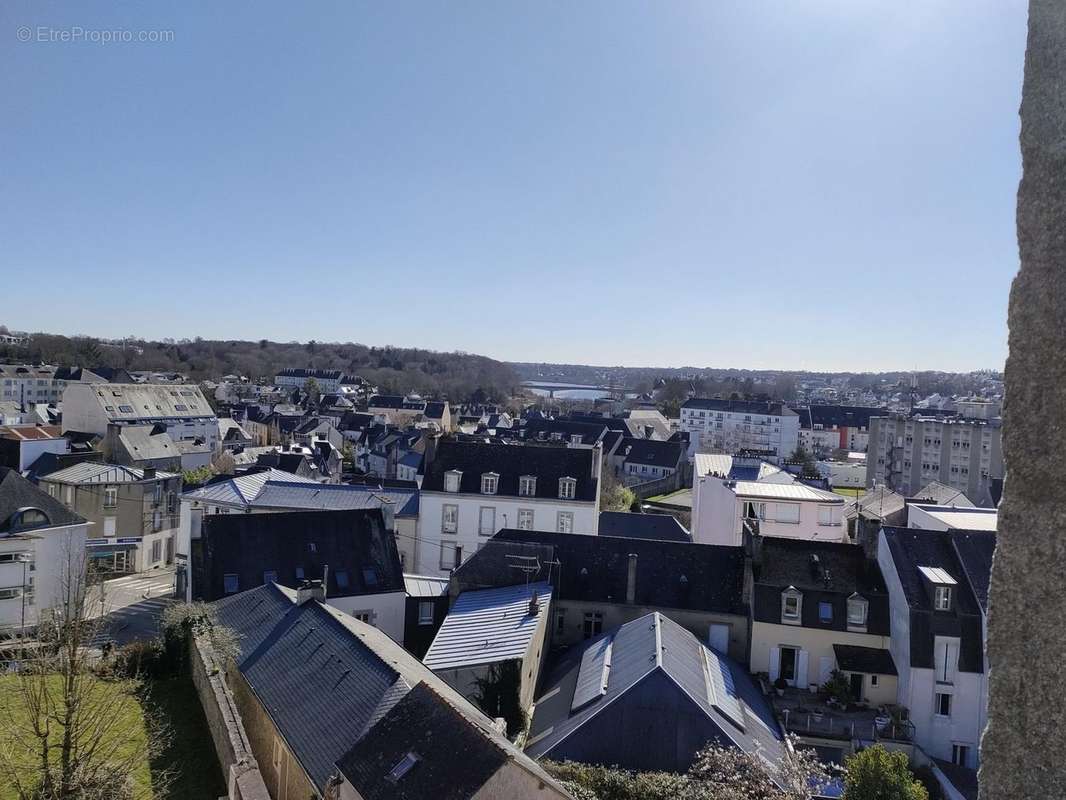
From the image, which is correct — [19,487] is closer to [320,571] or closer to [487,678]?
[320,571]

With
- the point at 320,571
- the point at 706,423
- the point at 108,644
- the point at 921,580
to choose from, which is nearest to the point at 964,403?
the point at 706,423

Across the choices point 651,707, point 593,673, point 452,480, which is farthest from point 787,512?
point 651,707

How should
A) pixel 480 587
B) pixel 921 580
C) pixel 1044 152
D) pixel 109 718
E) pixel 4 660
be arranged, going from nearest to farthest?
pixel 1044 152 → pixel 109 718 → pixel 4 660 → pixel 921 580 → pixel 480 587

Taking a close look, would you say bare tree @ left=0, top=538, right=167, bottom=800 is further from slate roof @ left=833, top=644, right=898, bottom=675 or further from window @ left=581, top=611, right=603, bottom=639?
slate roof @ left=833, top=644, right=898, bottom=675

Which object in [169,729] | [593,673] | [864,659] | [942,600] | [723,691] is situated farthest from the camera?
[864,659]

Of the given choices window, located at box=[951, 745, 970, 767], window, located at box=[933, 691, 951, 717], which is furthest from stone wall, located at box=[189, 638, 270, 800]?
window, located at box=[951, 745, 970, 767]

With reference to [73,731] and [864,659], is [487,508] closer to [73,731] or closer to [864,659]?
[864,659]
